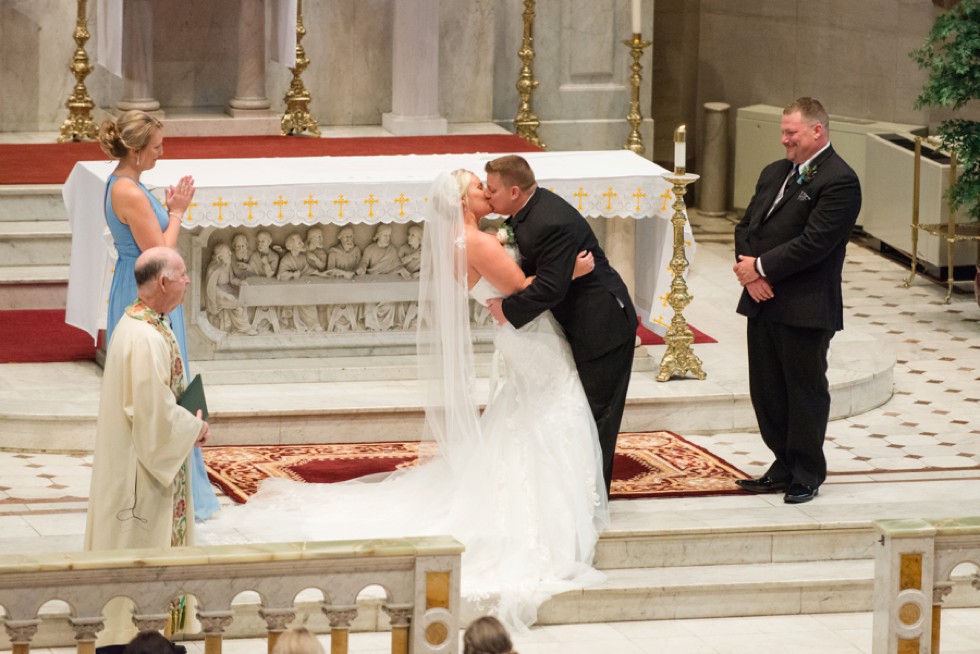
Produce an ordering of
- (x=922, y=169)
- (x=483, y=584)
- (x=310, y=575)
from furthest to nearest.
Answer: (x=922, y=169) < (x=483, y=584) < (x=310, y=575)

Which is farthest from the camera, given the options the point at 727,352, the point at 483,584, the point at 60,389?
the point at 727,352

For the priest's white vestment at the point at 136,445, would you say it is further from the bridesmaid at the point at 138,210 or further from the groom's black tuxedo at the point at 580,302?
the groom's black tuxedo at the point at 580,302

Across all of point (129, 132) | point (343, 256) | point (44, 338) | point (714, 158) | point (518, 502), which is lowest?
point (518, 502)

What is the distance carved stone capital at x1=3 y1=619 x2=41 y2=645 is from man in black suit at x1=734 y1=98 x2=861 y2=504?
3.49 m

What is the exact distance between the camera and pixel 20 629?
4.64 meters

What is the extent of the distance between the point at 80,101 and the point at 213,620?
7.99 metres

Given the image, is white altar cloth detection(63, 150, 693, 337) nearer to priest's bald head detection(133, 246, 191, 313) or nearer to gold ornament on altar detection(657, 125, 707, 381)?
gold ornament on altar detection(657, 125, 707, 381)

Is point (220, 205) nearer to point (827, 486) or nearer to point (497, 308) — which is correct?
point (497, 308)

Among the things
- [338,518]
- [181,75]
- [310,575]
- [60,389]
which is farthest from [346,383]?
[181,75]

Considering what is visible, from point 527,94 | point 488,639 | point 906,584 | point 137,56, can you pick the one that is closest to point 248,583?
point 488,639

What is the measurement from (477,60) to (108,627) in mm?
8108

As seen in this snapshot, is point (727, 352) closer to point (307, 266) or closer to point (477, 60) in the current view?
point (307, 266)

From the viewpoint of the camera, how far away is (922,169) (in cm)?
1280

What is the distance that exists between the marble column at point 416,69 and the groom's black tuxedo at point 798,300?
5597 millimetres
